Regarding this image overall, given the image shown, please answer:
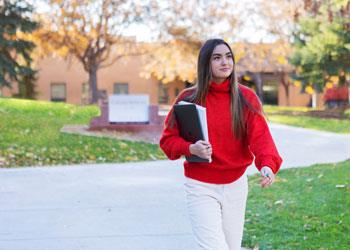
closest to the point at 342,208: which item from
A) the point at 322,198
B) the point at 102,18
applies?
the point at 322,198

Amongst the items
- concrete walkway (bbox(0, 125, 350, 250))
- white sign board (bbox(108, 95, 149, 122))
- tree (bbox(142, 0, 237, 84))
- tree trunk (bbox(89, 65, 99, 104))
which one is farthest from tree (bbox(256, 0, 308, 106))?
concrete walkway (bbox(0, 125, 350, 250))

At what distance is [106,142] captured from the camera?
14.5 metres

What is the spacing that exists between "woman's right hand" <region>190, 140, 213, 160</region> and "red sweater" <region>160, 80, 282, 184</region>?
0.38ft

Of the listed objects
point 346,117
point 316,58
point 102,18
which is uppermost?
point 102,18

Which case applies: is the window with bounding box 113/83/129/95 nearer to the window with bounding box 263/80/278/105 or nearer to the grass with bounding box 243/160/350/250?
the window with bounding box 263/80/278/105

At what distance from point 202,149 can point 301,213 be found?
3.57m

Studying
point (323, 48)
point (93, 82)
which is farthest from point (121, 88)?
point (323, 48)

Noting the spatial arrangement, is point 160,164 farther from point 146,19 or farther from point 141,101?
point 146,19

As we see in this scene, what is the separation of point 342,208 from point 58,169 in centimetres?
589

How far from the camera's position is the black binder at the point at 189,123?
3619 millimetres

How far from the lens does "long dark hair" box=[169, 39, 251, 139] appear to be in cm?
377

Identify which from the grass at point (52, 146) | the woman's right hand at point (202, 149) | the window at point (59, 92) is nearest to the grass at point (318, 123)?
the grass at point (52, 146)

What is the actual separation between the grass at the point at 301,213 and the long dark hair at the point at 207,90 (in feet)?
6.88

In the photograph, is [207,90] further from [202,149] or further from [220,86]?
[202,149]
